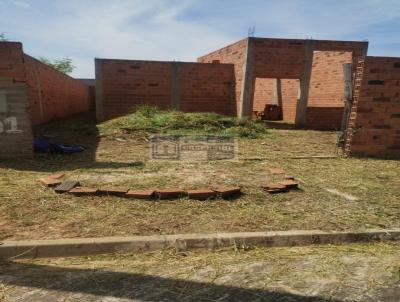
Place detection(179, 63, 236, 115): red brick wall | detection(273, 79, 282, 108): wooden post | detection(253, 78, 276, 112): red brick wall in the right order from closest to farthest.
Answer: detection(179, 63, 236, 115): red brick wall < detection(273, 79, 282, 108): wooden post < detection(253, 78, 276, 112): red brick wall

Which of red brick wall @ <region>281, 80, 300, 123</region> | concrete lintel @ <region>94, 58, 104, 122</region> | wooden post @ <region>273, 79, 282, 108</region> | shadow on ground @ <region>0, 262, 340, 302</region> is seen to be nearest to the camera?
shadow on ground @ <region>0, 262, 340, 302</region>

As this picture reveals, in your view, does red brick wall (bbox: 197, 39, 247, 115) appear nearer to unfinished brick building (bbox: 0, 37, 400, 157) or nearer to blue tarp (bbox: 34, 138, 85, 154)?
unfinished brick building (bbox: 0, 37, 400, 157)

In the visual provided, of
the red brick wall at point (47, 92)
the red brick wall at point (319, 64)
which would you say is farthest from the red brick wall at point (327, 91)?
the red brick wall at point (47, 92)

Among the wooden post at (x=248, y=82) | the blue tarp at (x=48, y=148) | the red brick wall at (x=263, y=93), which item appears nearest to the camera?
the blue tarp at (x=48, y=148)

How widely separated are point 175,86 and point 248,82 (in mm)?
3248

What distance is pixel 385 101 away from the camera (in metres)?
6.79

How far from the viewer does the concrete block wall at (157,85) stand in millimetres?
14196

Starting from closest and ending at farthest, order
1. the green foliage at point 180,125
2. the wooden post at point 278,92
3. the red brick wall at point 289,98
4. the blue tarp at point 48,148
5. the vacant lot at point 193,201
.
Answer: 1. the vacant lot at point 193,201
2. the blue tarp at point 48,148
3. the green foliage at point 180,125
4. the red brick wall at point 289,98
5. the wooden post at point 278,92

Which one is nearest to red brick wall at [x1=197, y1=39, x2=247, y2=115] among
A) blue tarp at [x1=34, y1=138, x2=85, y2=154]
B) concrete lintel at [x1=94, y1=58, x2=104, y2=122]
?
concrete lintel at [x1=94, y1=58, x2=104, y2=122]

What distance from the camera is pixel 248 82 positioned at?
564 inches

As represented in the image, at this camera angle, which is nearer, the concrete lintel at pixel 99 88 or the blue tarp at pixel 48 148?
the blue tarp at pixel 48 148

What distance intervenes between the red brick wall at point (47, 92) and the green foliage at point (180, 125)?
264 centimetres

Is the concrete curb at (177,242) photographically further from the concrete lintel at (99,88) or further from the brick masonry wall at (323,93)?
the concrete lintel at (99,88)

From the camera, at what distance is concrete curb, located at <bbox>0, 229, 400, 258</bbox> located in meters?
2.85
